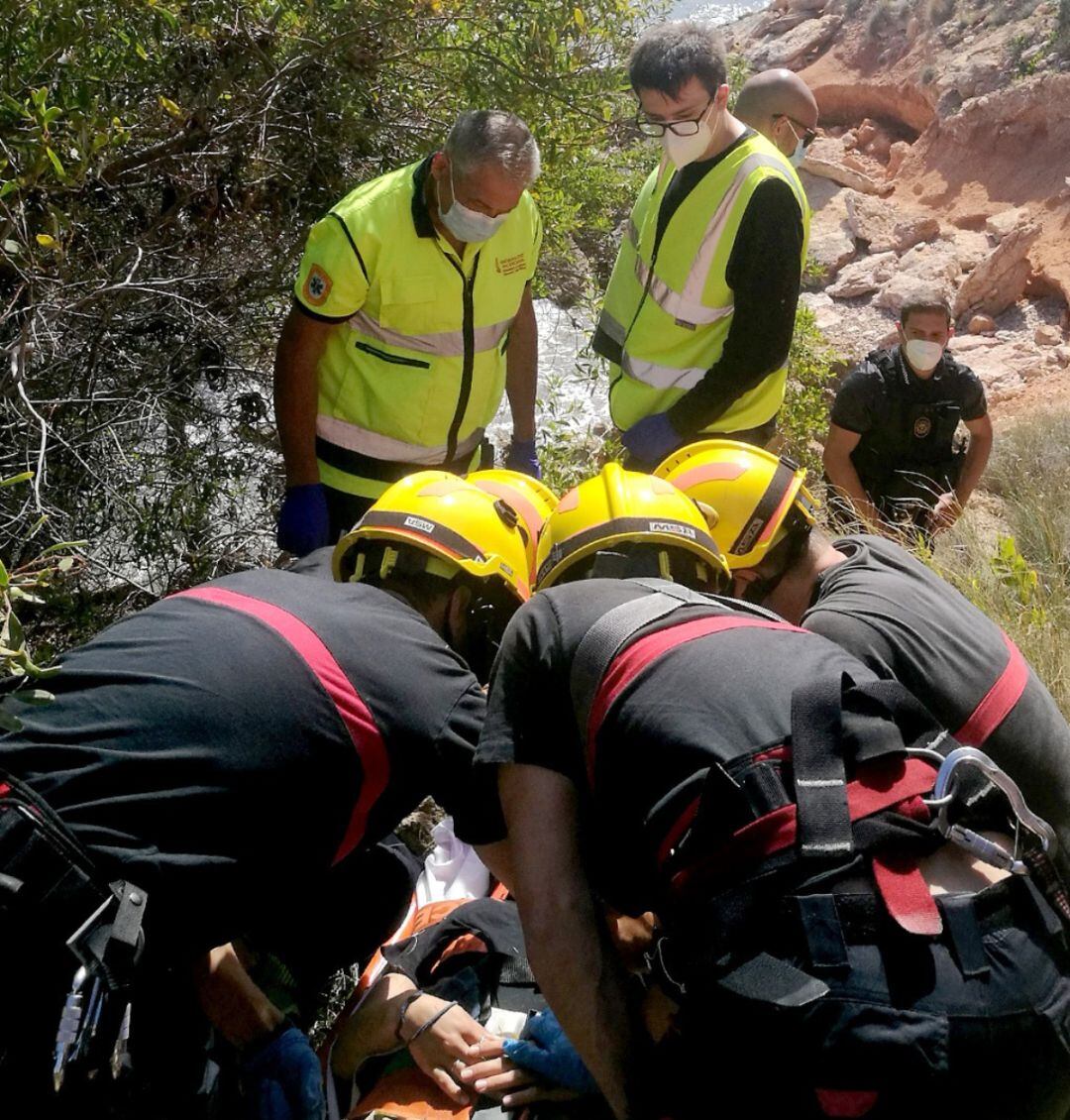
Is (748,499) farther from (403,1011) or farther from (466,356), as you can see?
(403,1011)

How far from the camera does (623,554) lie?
7.08 ft

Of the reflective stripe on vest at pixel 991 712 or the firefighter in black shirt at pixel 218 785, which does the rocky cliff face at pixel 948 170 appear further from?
the firefighter in black shirt at pixel 218 785

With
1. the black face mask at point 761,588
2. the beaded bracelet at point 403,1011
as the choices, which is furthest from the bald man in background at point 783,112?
the beaded bracelet at point 403,1011

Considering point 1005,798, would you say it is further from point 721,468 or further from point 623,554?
point 721,468

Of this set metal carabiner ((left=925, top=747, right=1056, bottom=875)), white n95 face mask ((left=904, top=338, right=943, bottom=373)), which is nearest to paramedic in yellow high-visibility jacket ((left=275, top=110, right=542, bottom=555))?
white n95 face mask ((left=904, top=338, right=943, bottom=373))

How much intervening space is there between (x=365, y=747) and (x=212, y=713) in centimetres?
26

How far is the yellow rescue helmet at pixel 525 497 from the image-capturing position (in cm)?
258

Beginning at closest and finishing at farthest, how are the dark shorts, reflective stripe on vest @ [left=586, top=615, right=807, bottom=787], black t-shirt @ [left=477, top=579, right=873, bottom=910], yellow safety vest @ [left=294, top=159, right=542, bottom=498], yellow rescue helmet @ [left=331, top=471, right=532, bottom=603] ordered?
the dark shorts → black t-shirt @ [left=477, top=579, right=873, bottom=910] → reflective stripe on vest @ [left=586, top=615, right=807, bottom=787] → yellow rescue helmet @ [left=331, top=471, right=532, bottom=603] → yellow safety vest @ [left=294, top=159, right=542, bottom=498]

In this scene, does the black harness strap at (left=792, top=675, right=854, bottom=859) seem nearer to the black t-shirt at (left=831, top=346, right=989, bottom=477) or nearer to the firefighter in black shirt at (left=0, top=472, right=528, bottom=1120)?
the firefighter in black shirt at (left=0, top=472, right=528, bottom=1120)

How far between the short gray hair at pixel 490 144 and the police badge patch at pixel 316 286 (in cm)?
48

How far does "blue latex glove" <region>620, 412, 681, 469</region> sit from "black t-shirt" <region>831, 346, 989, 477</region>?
4.46 feet

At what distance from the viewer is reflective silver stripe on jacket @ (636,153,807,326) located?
3.25 m

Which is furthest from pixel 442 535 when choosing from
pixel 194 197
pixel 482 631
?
pixel 194 197

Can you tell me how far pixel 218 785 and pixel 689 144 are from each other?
2514mm
